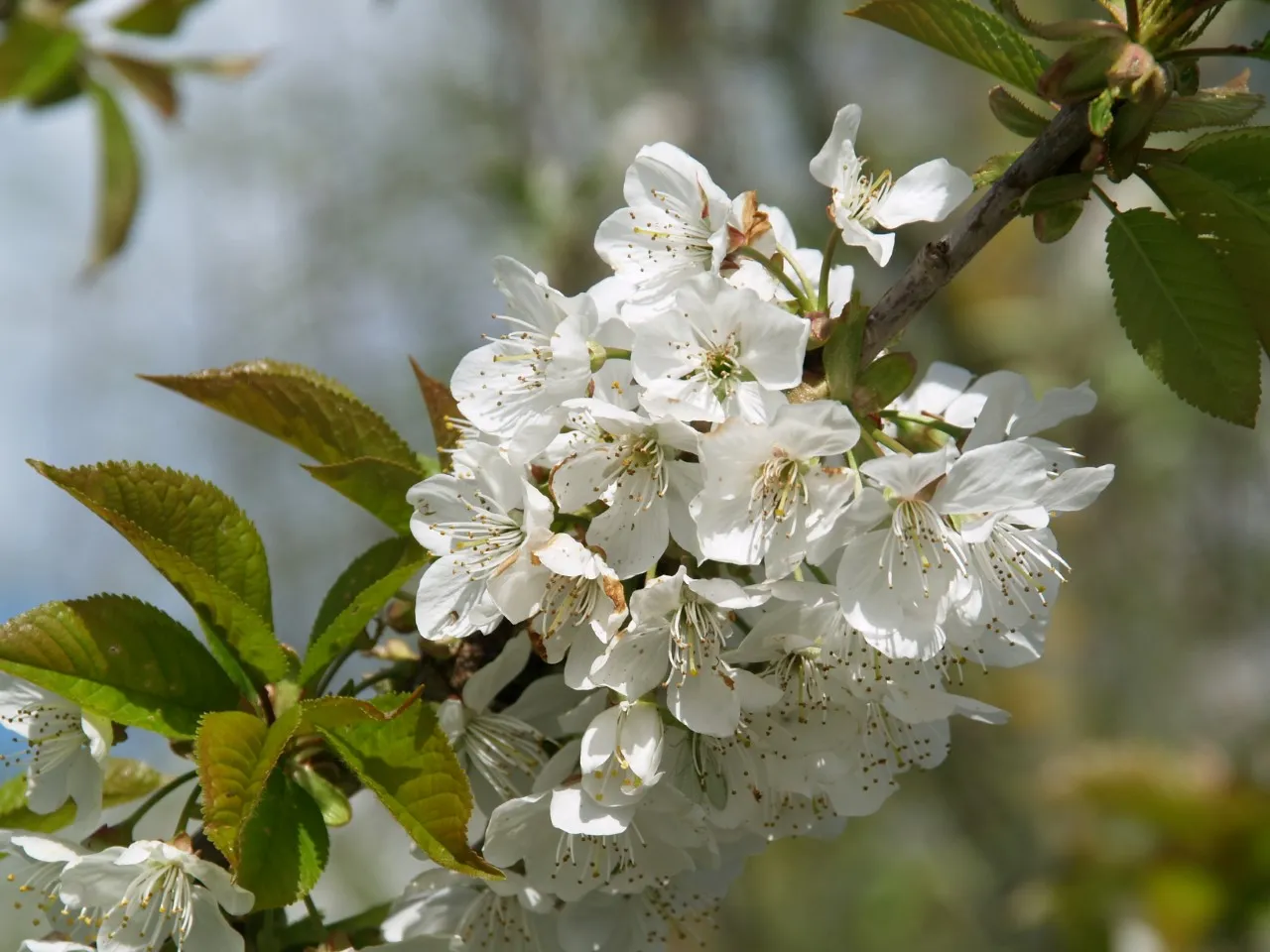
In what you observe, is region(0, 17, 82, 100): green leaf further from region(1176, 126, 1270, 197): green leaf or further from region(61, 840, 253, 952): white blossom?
region(1176, 126, 1270, 197): green leaf

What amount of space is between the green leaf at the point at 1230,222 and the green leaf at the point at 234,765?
1.06m

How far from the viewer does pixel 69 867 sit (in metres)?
1.12

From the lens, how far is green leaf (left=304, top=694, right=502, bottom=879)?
106 cm

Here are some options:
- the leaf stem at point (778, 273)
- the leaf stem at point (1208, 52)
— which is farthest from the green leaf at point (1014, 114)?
the leaf stem at point (778, 273)

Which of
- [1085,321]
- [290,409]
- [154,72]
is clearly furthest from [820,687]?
[1085,321]

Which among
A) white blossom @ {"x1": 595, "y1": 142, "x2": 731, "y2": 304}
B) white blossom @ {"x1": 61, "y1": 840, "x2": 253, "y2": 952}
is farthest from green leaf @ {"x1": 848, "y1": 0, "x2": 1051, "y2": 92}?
white blossom @ {"x1": 61, "y1": 840, "x2": 253, "y2": 952}

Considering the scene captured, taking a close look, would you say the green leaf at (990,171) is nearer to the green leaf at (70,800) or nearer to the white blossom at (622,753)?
the white blossom at (622,753)

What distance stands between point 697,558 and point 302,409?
1.70 feet

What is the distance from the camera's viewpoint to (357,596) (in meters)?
1.23

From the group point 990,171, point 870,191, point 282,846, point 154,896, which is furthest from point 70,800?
point 990,171

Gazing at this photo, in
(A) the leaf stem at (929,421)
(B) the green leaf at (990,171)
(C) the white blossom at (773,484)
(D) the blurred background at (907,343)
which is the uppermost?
(B) the green leaf at (990,171)

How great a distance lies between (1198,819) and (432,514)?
2.61m

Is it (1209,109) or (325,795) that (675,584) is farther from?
(1209,109)

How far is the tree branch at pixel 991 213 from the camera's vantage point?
1.10 m
